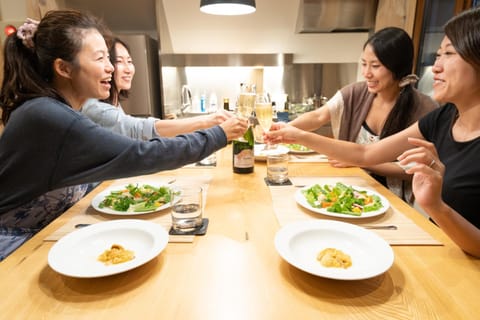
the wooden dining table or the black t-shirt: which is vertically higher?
the black t-shirt

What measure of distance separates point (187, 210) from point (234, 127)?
0.44 metres

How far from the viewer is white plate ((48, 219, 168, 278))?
2.47 ft

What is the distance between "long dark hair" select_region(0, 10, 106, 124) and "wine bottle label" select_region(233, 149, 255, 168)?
0.73 metres

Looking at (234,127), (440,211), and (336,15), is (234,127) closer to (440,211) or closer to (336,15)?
(440,211)

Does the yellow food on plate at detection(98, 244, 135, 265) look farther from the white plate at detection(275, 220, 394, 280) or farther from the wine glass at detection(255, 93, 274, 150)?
the wine glass at detection(255, 93, 274, 150)

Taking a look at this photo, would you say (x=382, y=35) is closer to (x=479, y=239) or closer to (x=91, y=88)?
(x=479, y=239)

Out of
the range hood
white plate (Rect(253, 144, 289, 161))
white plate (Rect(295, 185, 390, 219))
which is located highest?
the range hood

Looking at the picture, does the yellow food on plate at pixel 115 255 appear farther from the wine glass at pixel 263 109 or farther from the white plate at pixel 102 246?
the wine glass at pixel 263 109

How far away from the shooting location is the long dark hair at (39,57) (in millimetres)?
1163

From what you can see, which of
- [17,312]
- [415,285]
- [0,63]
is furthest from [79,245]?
[0,63]

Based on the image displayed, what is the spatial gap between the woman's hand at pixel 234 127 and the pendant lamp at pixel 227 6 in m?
0.96

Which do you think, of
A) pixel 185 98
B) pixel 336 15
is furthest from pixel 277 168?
pixel 185 98

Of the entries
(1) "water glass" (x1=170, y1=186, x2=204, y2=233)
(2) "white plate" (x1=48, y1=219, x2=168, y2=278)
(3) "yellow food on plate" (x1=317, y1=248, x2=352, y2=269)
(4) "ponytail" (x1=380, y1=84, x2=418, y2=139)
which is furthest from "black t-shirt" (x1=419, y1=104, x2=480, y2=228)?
(2) "white plate" (x1=48, y1=219, x2=168, y2=278)

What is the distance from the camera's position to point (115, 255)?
833 mm
